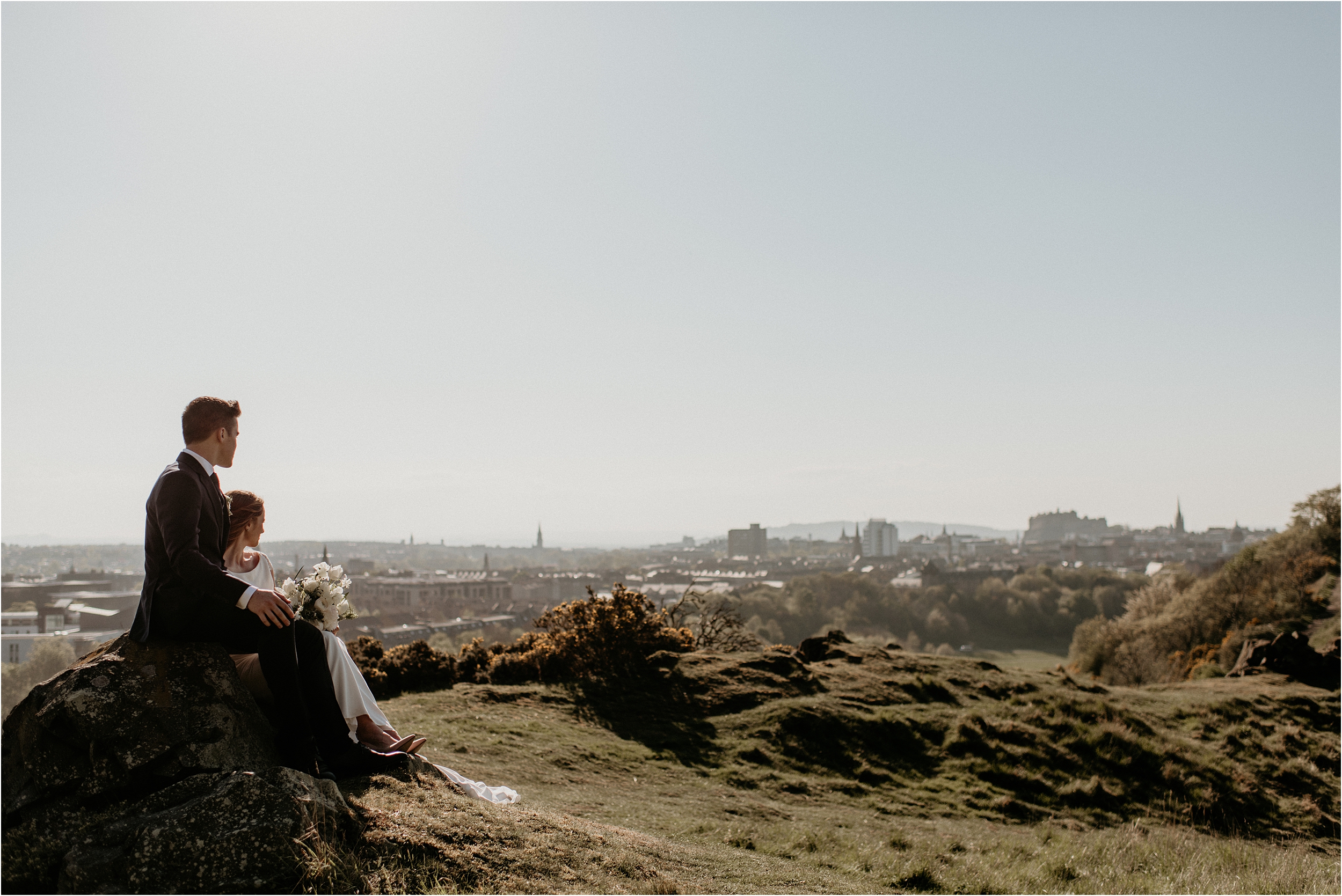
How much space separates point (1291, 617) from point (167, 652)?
38169 mm

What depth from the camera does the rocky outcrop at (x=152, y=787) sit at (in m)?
3.81

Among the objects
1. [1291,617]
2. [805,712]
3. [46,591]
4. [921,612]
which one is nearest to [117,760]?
[805,712]

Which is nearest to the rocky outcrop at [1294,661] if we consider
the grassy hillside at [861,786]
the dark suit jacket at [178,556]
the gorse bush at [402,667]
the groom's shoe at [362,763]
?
the grassy hillside at [861,786]

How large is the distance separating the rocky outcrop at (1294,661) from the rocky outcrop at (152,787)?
24.0m

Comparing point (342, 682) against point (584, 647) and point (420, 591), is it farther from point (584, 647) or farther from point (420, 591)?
point (420, 591)

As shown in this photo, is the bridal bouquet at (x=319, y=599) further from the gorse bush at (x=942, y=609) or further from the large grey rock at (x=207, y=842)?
the gorse bush at (x=942, y=609)

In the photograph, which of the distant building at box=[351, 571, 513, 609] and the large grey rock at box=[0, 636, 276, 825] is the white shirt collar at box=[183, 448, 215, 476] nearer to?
the large grey rock at box=[0, 636, 276, 825]

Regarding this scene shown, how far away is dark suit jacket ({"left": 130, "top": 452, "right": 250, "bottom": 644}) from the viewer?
14.9ft

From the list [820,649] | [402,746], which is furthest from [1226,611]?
[402,746]

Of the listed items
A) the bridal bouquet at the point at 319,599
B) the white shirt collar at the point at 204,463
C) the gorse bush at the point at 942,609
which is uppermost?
the white shirt collar at the point at 204,463

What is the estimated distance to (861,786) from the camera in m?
11.3

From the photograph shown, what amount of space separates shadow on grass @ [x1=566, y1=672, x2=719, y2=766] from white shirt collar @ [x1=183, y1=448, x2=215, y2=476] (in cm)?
846

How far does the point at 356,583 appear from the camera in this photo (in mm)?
70438

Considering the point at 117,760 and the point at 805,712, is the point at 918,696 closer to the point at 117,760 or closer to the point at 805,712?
the point at 805,712
